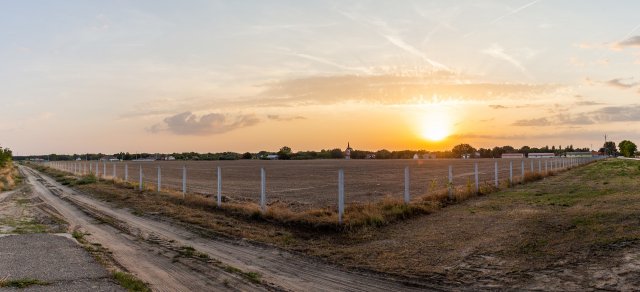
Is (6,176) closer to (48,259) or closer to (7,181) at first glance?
(7,181)

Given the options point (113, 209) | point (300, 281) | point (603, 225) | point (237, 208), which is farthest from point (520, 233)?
point (113, 209)

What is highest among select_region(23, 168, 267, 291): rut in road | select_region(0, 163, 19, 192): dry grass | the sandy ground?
select_region(0, 163, 19, 192): dry grass

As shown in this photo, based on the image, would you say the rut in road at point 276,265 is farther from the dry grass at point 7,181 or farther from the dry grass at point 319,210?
the dry grass at point 7,181

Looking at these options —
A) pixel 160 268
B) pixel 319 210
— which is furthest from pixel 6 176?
pixel 160 268

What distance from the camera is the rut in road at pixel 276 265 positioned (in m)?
7.91

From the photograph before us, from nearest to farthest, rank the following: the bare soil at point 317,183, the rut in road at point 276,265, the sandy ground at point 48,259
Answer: the sandy ground at point 48,259 → the rut in road at point 276,265 → the bare soil at point 317,183

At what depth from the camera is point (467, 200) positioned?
763 inches

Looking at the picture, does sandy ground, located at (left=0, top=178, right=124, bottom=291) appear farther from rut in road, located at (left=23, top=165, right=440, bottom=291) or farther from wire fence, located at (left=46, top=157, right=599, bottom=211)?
wire fence, located at (left=46, top=157, right=599, bottom=211)

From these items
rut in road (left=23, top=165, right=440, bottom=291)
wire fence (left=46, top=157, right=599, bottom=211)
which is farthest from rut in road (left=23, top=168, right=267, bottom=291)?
wire fence (left=46, top=157, right=599, bottom=211)

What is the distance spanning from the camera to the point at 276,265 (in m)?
9.39

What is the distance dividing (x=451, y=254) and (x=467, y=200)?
1019 cm

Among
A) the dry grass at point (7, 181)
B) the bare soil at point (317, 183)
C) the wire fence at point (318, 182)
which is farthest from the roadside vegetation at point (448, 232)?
the dry grass at point (7, 181)

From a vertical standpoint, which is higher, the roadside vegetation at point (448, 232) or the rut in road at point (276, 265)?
the roadside vegetation at point (448, 232)

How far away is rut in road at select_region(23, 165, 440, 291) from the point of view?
311 inches
